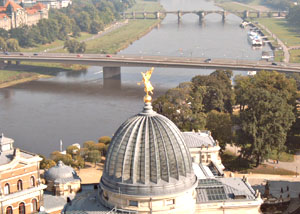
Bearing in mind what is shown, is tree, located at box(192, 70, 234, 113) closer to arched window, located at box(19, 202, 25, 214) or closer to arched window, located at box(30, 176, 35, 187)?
arched window, located at box(30, 176, 35, 187)

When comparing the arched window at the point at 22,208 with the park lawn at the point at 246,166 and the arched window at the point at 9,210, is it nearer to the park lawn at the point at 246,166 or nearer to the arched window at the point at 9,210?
the arched window at the point at 9,210

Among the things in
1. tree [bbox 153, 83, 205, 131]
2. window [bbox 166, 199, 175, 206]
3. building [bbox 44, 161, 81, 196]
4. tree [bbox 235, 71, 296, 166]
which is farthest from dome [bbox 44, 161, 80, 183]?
tree [bbox 153, 83, 205, 131]

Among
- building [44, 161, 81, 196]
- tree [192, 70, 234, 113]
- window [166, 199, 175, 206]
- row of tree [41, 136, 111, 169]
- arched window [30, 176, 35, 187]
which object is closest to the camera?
window [166, 199, 175, 206]

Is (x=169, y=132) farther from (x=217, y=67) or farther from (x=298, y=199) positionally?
(x=217, y=67)

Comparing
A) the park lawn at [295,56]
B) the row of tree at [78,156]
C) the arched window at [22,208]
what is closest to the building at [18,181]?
the arched window at [22,208]

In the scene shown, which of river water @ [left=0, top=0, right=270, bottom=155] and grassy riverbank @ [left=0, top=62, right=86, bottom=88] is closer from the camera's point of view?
river water @ [left=0, top=0, right=270, bottom=155]

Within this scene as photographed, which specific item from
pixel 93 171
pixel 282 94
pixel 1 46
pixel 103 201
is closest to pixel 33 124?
pixel 93 171
